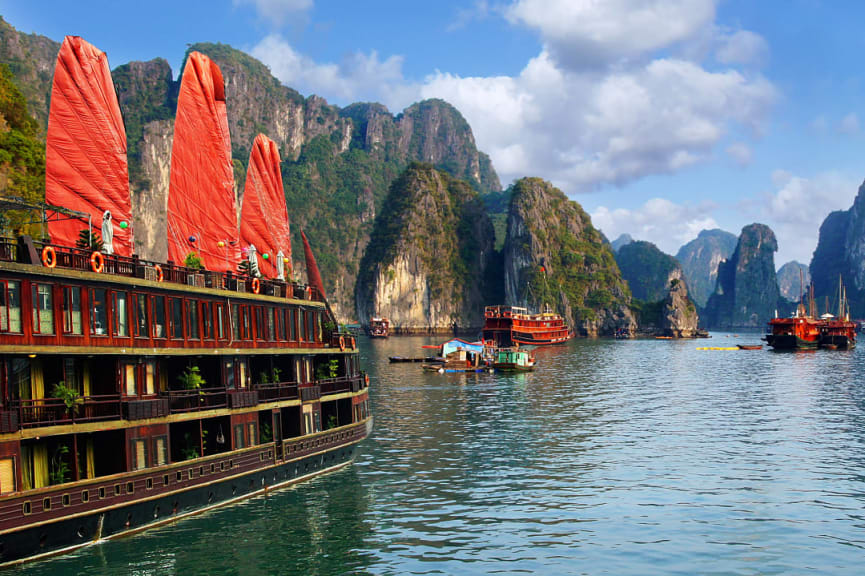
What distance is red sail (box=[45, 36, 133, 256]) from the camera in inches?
886

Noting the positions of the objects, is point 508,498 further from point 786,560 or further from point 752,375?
point 752,375

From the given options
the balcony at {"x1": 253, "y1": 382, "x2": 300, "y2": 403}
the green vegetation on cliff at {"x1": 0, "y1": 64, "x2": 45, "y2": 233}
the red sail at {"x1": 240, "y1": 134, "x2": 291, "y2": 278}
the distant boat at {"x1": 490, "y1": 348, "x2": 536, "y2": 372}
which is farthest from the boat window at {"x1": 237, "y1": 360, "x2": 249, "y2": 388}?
the distant boat at {"x1": 490, "y1": 348, "x2": 536, "y2": 372}

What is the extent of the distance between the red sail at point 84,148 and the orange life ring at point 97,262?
4347 millimetres

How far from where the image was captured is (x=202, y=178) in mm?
29266

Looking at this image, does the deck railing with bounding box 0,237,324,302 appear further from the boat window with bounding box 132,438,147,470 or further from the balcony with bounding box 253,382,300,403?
the boat window with bounding box 132,438,147,470

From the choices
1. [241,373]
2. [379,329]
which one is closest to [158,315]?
[241,373]

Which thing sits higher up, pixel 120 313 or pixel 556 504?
pixel 120 313

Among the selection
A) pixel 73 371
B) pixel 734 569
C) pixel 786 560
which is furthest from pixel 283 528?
pixel 786 560

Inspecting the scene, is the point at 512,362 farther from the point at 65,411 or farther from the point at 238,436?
the point at 65,411

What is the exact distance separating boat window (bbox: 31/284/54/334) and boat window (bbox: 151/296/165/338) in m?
3.10

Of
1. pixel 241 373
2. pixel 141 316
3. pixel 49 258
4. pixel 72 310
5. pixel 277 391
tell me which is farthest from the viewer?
pixel 277 391

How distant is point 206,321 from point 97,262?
14.4 feet

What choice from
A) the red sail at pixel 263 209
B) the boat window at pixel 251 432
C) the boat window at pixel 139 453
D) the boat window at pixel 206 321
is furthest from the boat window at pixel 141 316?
the red sail at pixel 263 209

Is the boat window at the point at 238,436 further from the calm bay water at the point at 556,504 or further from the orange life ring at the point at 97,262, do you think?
the orange life ring at the point at 97,262
